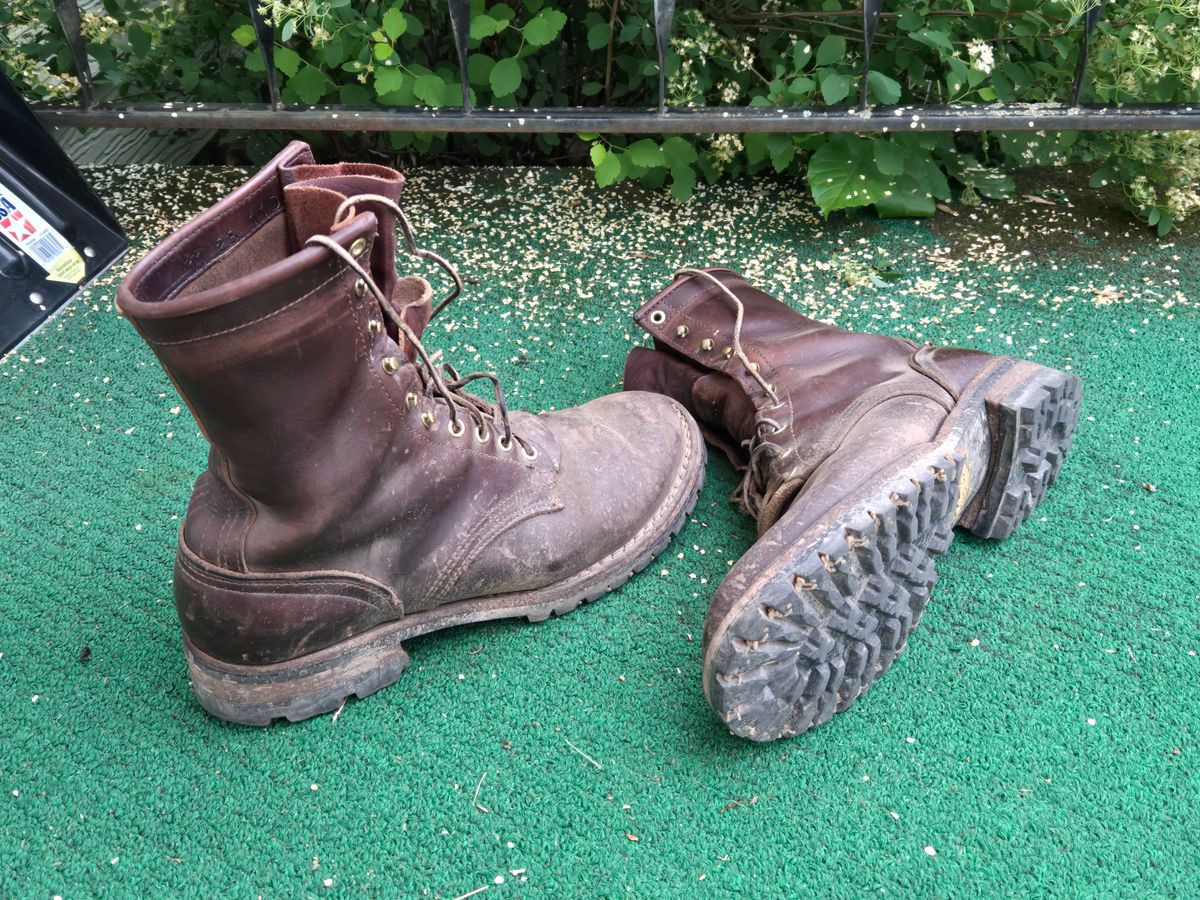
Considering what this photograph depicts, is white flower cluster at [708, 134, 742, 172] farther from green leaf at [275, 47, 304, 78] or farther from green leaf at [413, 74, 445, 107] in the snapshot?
green leaf at [275, 47, 304, 78]

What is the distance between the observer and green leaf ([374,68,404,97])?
1883 mm

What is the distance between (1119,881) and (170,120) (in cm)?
189

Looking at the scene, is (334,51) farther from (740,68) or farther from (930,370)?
(930,370)

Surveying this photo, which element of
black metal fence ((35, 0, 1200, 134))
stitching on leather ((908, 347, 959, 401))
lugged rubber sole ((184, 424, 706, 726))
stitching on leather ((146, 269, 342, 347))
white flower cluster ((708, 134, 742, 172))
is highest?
stitching on leather ((146, 269, 342, 347))

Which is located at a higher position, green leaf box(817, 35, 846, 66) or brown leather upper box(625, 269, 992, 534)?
green leaf box(817, 35, 846, 66)

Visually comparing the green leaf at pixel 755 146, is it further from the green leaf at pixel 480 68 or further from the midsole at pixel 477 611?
the midsole at pixel 477 611

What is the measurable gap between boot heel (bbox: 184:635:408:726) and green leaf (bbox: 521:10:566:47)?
4.01ft

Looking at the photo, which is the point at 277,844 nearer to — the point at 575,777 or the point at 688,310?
the point at 575,777

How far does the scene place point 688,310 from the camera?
1.49 m

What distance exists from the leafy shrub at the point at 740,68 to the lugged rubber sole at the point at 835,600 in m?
0.97

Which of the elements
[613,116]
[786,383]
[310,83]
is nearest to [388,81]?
[310,83]

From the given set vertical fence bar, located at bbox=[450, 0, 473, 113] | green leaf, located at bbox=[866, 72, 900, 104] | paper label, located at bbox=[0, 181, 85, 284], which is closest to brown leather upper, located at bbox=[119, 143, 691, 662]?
vertical fence bar, located at bbox=[450, 0, 473, 113]

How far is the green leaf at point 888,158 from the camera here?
198 centimetres

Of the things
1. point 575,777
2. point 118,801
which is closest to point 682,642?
point 575,777
